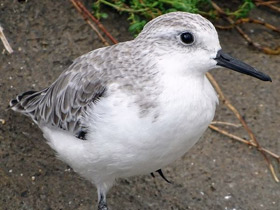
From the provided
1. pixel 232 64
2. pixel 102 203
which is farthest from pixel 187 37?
pixel 102 203

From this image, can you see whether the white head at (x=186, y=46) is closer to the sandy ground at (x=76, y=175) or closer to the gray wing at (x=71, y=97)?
the gray wing at (x=71, y=97)

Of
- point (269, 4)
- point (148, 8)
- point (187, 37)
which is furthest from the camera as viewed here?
point (269, 4)

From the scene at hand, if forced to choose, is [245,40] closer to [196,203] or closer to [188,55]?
[196,203]

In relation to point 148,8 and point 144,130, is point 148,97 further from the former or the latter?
point 148,8

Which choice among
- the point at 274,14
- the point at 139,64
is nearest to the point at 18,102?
the point at 139,64

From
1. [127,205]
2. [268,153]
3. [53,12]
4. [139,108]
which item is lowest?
[268,153]

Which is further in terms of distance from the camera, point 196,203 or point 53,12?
point 53,12

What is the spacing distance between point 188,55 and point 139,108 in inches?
13.7

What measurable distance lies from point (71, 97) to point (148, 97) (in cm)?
63

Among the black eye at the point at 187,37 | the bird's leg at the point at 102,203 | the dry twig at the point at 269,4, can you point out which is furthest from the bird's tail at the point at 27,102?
the dry twig at the point at 269,4

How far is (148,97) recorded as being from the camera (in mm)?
3234

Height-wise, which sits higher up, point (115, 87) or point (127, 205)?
point (115, 87)

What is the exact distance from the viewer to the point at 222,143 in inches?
178

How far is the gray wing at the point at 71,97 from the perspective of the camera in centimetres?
355
